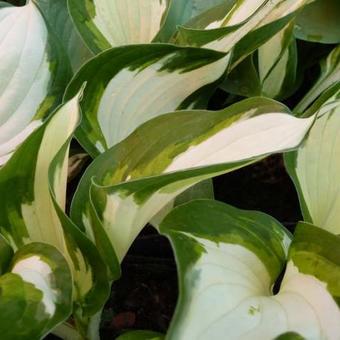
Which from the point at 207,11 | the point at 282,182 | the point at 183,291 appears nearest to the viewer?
the point at 183,291

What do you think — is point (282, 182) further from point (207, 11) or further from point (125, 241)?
point (125, 241)

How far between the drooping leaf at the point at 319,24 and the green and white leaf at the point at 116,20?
0.19 meters

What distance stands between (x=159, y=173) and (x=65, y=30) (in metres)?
0.31

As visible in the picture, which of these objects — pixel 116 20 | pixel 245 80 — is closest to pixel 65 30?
pixel 116 20

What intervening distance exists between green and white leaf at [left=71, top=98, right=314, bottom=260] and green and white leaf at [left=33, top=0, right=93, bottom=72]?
24cm

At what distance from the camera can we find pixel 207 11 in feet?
2.25

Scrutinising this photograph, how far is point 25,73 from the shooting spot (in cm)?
60

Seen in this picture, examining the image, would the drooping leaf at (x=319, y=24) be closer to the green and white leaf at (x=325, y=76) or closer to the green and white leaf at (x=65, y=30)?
the green and white leaf at (x=325, y=76)

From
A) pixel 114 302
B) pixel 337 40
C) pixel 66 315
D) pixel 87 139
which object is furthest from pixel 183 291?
pixel 337 40

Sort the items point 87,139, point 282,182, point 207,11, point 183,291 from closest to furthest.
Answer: point 183,291 → point 87,139 → point 207,11 → point 282,182

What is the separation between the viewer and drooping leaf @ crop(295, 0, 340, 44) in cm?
76

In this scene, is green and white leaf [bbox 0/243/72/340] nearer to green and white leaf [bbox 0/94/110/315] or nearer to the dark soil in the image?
green and white leaf [bbox 0/94/110/315]

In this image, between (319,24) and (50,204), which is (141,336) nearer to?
(50,204)

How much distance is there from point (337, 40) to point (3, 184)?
46cm
